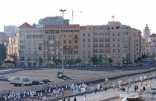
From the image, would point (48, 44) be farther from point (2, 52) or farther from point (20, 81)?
point (20, 81)

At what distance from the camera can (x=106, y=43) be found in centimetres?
A: 9275

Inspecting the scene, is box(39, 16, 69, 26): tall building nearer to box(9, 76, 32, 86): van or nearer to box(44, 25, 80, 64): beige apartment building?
box(44, 25, 80, 64): beige apartment building

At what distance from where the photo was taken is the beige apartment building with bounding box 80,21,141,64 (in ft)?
303

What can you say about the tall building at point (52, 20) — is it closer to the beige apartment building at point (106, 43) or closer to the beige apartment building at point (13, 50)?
the beige apartment building at point (13, 50)

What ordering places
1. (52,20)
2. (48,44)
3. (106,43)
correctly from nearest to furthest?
1. (106,43)
2. (48,44)
3. (52,20)

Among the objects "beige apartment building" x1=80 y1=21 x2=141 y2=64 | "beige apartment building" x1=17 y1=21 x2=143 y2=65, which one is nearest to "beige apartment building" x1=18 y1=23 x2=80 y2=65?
"beige apartment building" x1=17 y1=21 x2=143 y2=65

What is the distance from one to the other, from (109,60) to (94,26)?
11027 mm

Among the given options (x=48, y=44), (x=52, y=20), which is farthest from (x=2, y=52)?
(x=52, y=20)

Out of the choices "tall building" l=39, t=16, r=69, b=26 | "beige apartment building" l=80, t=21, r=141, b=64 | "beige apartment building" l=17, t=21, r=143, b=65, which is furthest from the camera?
"tall building" l=39, t=16, r=69, b=26

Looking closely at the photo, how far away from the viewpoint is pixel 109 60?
89312mm

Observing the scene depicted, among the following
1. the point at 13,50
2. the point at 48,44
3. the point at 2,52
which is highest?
the point at 48,44

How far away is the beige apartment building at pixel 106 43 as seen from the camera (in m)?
92.3

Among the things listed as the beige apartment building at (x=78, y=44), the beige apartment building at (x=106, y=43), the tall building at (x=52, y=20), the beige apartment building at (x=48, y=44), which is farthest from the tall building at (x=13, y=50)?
the tall building at (x=52, y=20)

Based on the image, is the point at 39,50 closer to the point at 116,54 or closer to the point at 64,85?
the point at 116,54
